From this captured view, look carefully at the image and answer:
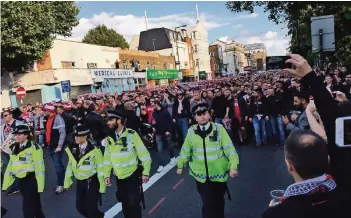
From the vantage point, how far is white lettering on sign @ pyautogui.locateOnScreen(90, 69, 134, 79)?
33688 millimetres

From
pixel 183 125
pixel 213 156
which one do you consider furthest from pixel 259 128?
pixel 213 156

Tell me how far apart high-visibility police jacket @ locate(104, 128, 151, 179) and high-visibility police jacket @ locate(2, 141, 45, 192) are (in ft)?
3.70

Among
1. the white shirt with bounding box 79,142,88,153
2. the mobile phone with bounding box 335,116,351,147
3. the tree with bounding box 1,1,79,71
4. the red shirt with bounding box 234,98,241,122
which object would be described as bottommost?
the red shirt with bounding box 234,98,241,122

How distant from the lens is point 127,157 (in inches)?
210

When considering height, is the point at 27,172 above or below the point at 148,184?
above

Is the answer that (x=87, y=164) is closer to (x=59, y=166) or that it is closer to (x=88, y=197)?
(x=88, y=197)

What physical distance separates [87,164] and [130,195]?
837mm

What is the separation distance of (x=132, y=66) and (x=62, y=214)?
38.5 m

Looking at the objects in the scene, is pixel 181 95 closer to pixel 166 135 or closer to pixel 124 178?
pixel 166 135

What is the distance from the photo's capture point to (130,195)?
Result: 17.2 feet

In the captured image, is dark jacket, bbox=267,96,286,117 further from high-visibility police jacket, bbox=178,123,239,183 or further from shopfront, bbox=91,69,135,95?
shopfront, bbox=91,69,135,95

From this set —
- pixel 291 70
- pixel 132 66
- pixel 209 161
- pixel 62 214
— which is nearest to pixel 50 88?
pixel 132 66

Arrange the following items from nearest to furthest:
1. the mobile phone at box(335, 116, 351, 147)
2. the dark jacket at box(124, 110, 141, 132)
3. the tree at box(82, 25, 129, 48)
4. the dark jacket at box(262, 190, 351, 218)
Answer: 1. the dark jacket at box(262, 190, 351, 218)
2. the mobile phone at box(335, 116, 351, 147)
3. the dark jacket at box(124, 110, 141, 132)
4. the tree at box(82, 25, 129, 48)

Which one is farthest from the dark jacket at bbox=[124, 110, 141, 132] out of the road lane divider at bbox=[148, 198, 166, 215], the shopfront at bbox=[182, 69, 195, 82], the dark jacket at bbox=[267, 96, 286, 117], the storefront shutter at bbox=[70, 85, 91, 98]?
the shopfront at bbox=[182, 69, 195, 82]
